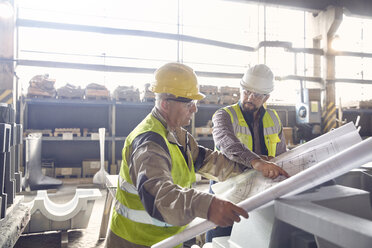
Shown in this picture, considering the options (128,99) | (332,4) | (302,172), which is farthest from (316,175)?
(332,4)

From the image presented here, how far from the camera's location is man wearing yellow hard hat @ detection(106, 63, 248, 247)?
3.60 feet

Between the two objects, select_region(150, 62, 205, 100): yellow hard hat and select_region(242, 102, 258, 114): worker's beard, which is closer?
select_region(150, 62, 205, 100): yellow hard hat

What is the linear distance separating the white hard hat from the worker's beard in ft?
0.42

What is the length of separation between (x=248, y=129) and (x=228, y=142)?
46 centimetres

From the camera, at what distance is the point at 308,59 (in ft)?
37.1

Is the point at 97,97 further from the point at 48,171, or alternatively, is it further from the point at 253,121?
the point at 253,121

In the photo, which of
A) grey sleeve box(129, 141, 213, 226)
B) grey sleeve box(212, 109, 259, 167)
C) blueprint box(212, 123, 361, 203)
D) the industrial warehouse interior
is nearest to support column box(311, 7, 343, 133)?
the industrial warehouse interior

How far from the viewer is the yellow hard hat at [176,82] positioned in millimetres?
1586

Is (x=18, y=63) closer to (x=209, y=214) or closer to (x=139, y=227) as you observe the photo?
(x=139, y=227)

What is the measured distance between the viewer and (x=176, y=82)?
62.5 inches

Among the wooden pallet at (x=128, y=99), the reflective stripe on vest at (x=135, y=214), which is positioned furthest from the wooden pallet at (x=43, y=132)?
the reflective stripe on vest at (x=135, y=214)

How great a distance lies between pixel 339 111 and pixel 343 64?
9.86ft

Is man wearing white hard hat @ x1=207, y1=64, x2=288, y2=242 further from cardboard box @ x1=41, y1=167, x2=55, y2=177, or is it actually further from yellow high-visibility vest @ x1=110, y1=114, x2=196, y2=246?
cardboard box @ x1=41, y1=167, x2=55, y2=177

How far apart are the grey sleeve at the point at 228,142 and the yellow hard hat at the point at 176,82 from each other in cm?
53
